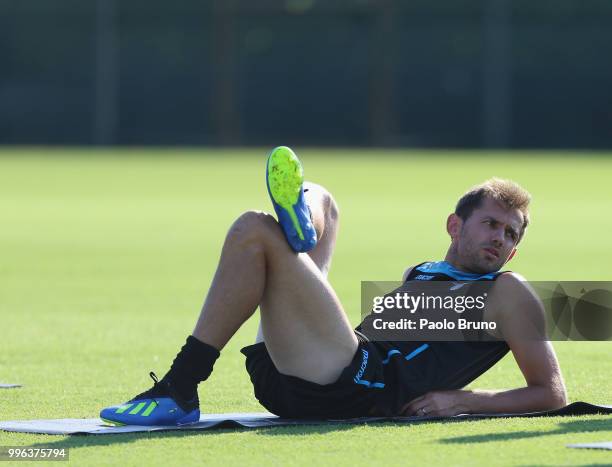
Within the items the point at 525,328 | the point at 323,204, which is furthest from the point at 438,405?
the point at 323,204

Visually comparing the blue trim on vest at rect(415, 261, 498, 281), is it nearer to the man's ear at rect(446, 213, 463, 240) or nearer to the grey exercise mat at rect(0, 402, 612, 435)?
the man's ear at rect(446, 213, 463, 240)

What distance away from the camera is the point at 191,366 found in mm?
5625

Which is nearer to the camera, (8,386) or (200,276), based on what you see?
(8,386)

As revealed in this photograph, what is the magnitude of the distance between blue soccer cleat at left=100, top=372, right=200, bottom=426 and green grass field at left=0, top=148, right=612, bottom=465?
132mm

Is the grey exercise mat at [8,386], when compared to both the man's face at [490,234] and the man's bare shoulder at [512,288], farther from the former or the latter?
the man's bare shoulder at [512,288]

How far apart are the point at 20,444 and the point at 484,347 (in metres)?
1.80

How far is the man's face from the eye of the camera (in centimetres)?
588

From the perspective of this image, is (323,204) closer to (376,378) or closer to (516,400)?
(376,378)

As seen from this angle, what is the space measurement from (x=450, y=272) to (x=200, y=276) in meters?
7.09

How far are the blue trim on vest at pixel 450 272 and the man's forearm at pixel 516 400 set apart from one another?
0.44 metres

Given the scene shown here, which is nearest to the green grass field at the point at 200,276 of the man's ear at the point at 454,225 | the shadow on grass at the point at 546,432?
the shadow on grass at the point at 546,432

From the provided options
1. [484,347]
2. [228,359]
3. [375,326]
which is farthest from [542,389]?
[228,359]

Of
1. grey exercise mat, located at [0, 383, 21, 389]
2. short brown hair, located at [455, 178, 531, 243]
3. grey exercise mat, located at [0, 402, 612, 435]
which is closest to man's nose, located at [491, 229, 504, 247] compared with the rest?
short brown hair, located at [455, 178, 531, 243]

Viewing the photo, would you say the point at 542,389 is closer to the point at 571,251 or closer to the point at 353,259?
the point at 353,259
